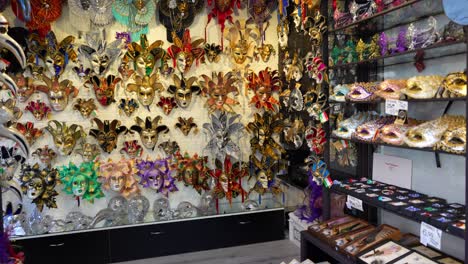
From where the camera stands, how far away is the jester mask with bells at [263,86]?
3717 millimetres

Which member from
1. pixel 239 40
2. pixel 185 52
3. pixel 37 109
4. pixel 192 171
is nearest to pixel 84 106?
pixel 37 109

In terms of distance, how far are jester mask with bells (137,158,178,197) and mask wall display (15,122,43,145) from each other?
0.90m

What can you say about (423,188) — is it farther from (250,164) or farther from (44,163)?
(44,163)

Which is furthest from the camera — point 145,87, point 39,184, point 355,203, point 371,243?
point 145,87

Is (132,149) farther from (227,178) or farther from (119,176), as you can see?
(227,178)

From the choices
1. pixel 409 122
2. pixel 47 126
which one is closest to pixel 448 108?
pixel 409 122

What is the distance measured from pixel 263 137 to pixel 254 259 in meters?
1.15

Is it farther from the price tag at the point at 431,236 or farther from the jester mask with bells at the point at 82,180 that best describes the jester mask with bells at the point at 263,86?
the price tag at the point at 431,236

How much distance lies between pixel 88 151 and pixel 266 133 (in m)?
1.67

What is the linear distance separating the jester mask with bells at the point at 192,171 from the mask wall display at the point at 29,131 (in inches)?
48.5

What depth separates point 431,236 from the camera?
71.2 inches

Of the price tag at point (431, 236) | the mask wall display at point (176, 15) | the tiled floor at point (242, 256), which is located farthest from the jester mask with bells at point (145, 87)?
the price tag at point (431, 236)

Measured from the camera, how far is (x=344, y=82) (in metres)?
2.71

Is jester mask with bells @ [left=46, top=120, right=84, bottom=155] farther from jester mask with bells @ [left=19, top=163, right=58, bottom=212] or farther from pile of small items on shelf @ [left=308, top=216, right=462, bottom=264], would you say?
pile of small items on shelf @ [left=308, top=216, right=462, bottom=264]
